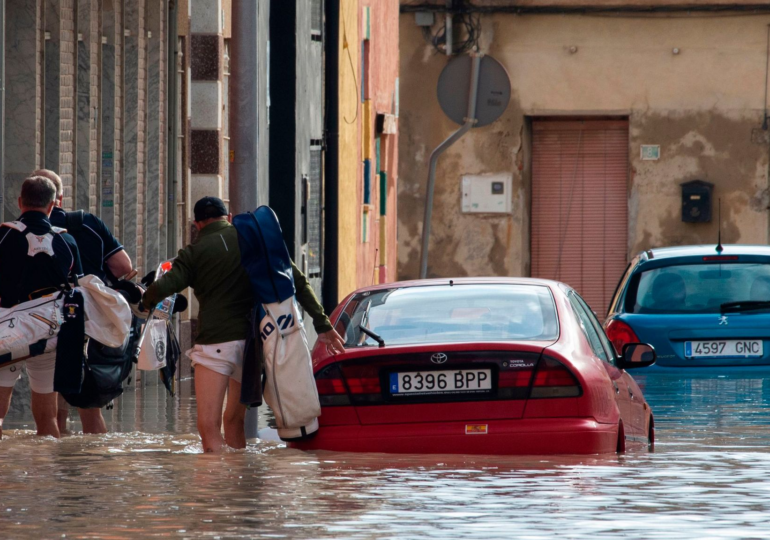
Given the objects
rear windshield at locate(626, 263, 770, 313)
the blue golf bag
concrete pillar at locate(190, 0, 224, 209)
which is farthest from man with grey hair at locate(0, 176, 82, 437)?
concrete pillar at locate(190, 0, 224, 209)

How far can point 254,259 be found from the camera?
874cm

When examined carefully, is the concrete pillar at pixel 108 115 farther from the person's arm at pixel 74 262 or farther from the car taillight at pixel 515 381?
the car taillight at pixel 515 381

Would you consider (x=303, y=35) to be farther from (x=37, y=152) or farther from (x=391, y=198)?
(x=391, y=198)

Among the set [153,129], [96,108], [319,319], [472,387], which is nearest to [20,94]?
[96,108]

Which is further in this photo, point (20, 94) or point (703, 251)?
point (20, 94)

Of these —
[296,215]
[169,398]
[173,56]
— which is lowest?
[169,398]

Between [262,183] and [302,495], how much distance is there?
9.69 m

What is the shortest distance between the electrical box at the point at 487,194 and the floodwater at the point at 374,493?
2003 cm

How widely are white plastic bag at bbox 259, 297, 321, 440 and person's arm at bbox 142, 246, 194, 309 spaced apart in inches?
18.8

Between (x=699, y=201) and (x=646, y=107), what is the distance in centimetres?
190

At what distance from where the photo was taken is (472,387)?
25.5ft

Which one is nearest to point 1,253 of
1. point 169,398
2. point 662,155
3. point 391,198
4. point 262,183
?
point 169,398

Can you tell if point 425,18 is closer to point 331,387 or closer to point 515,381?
point 331,387

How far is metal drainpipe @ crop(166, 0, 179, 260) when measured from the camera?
16.2m
